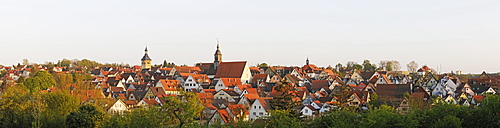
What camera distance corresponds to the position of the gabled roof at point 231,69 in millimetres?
76562

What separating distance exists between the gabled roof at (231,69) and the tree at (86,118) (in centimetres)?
4580

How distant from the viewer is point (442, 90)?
58625mm

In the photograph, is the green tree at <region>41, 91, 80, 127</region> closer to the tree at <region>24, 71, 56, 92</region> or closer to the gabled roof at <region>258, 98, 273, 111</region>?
the gabled roof at <region>258, 98, 273, 111</region>

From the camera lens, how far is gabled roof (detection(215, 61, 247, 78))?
251 feet

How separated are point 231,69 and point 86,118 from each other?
158ft

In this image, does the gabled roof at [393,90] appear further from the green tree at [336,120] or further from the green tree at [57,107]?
the green tree at [57,107]

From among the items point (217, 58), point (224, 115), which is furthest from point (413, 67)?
point (224, 115)

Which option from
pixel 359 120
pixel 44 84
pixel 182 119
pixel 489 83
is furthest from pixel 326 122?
pixel 489 83

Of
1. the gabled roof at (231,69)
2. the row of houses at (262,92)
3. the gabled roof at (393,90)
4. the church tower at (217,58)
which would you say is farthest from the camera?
the church tower at (217,58)

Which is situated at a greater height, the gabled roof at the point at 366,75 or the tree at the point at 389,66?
the tree at the point at 389,66

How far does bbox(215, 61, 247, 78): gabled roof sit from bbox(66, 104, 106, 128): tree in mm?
45795

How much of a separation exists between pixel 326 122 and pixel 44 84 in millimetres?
45675

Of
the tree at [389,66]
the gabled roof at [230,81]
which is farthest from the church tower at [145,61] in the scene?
the tree at [389,66]

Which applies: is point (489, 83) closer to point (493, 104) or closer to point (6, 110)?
point (493, 104)
